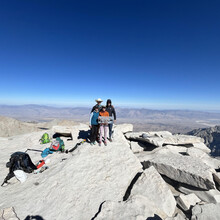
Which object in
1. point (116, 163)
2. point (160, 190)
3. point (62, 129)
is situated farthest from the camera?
point (62, 129)

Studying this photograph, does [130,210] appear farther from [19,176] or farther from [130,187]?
[19,176]

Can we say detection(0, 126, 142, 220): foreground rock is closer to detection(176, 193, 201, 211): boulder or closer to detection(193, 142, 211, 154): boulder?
detection(176, 193, 201, 211): boulder

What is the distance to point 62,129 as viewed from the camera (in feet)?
40.2

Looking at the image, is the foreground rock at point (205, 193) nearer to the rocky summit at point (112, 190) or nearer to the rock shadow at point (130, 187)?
the rocky summit at point (112, 190)

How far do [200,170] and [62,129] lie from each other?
1107 cm

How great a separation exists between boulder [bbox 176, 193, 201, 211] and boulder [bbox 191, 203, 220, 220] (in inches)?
14.7

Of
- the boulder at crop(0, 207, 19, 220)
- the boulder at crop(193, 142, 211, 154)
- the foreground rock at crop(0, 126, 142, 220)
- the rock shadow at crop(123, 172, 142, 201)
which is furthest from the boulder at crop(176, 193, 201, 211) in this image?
the boulder at crop(193, 142, 211, 154)

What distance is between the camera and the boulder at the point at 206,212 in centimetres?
442

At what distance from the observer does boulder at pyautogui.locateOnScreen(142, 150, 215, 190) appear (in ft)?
18.5

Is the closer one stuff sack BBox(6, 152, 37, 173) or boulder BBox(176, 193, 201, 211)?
boulder BBox(176, 193, 201, 211)

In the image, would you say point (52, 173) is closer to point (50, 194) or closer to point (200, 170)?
point (50, 194)

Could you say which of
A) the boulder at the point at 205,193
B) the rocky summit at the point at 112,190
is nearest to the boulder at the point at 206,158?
the rocky summit at the point at 112,190

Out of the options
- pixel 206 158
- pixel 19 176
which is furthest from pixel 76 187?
pixel 206 158

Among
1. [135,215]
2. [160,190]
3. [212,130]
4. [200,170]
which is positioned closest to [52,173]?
[135,215]
